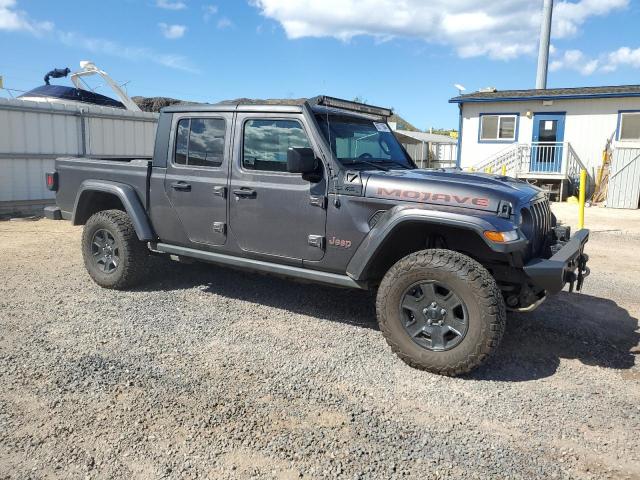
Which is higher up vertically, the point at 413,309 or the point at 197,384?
the point at 413,309

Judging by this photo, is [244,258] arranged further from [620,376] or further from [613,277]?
[613,277]

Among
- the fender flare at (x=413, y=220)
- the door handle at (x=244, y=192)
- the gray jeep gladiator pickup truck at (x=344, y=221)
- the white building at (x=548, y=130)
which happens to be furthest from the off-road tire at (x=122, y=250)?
the white building at (x=548, y=130)

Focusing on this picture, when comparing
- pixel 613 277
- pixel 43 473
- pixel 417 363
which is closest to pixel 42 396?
pixel 43 473

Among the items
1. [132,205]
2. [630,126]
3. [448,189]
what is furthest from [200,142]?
[630,126]

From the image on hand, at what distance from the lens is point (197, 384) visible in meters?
3.79

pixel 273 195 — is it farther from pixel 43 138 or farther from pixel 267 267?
pixel 43 138

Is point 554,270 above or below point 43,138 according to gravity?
below

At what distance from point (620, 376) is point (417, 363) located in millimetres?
1499

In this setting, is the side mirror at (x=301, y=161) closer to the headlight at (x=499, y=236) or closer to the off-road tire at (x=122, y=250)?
the headlight at (x=499, y=236)

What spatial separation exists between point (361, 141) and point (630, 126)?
17.5 m

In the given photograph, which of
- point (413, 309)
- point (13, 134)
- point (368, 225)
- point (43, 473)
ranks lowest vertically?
point (43, 473)

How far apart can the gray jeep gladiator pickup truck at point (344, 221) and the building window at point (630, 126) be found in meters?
16.5

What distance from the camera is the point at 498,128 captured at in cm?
2105

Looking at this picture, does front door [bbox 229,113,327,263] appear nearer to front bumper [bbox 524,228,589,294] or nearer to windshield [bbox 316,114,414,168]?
windshield [bbox 316,114,414,168]
